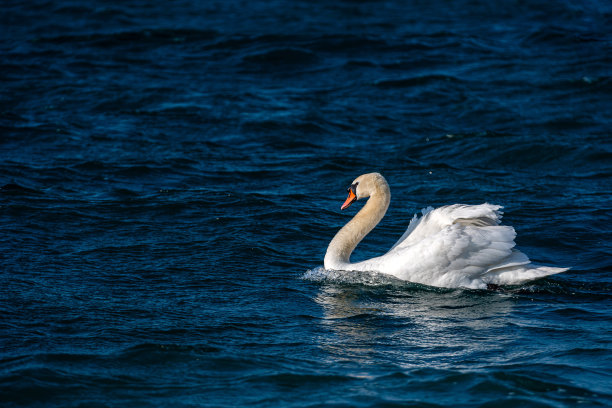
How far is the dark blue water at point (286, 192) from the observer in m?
6.98

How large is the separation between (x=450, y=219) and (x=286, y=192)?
3.66 m

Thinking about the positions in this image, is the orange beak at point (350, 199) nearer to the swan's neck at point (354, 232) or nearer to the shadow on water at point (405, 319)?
the swan's neck at point (354, 232)

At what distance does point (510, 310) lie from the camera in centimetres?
848

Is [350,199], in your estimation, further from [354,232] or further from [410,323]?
[410,323]

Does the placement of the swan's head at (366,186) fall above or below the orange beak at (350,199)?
above

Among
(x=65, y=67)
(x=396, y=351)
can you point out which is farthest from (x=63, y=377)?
(x=65, y=67)

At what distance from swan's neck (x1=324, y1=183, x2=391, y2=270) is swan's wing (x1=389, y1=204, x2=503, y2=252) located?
538 millimetres

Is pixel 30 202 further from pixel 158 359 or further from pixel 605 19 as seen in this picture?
pixel 605 19

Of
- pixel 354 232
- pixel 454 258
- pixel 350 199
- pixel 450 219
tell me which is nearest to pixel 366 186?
pixel 350 199

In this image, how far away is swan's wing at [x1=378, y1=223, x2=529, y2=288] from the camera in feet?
29.8

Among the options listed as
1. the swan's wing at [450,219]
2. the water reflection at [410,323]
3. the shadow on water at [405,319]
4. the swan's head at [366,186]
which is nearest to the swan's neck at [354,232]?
the swan's head at [366,186]

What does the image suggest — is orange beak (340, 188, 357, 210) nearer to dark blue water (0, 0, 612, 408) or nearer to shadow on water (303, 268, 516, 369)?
dark blue water (0, 0, 612, 408)

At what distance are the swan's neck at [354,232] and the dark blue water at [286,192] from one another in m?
0.25

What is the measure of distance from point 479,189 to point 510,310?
445cm
